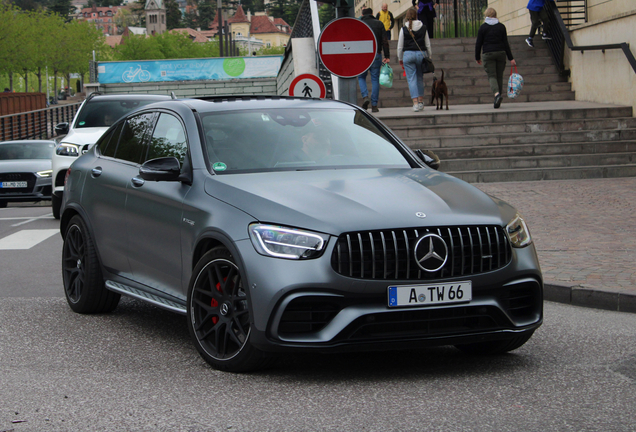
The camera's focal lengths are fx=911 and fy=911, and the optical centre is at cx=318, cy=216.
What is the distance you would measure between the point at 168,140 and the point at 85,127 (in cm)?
931

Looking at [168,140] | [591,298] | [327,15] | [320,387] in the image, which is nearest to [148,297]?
[168,140]

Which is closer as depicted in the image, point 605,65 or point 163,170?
point 163,170

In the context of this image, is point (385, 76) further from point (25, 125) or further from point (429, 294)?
point (25, 125)

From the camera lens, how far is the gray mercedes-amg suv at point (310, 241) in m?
4.55

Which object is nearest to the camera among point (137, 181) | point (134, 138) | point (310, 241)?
point (310, 241)

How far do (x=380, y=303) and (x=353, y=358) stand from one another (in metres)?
0.87

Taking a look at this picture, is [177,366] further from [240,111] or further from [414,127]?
[414,127]

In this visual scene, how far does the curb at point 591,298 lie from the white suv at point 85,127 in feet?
29.1

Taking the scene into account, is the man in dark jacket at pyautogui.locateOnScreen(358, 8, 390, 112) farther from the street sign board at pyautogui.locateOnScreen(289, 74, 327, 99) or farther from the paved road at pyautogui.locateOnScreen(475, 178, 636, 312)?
the paved road at pyautogui.locateOnScreen(475, 178, 636, 312)

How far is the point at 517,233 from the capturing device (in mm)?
4988

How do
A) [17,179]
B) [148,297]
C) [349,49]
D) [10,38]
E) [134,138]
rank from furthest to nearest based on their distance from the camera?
1. [10,38]
2. [17,179]
3. [349,49]
4. [134,138]
5. [148,297]

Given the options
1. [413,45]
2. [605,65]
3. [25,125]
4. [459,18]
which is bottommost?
[25,125]

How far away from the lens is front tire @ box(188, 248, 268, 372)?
15.7ft

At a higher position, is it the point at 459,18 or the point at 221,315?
the point at 459,18
